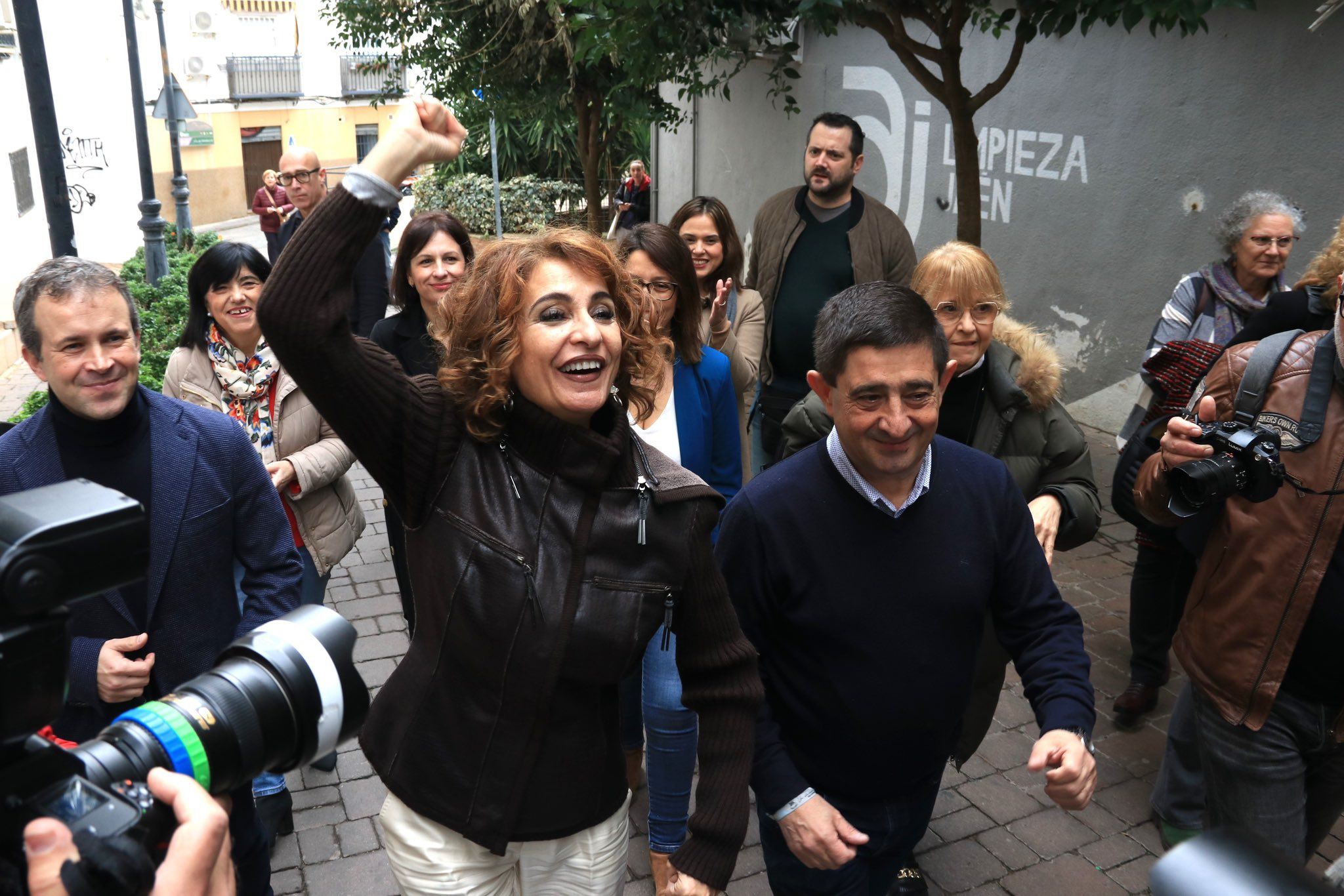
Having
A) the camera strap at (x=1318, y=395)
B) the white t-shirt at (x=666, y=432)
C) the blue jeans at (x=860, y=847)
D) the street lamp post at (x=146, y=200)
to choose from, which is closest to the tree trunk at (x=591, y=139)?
the street lamp post at (x=146, y=200)

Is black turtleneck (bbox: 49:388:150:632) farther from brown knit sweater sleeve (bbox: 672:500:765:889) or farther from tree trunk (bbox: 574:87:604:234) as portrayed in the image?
tree trunk (bbox: 574:87:604:234)

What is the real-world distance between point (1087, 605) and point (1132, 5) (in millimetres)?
2909

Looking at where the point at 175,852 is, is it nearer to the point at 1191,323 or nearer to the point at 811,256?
the point at 811,256

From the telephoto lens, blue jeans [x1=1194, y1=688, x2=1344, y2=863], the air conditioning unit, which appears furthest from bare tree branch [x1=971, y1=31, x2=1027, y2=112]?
the air conditioning unit

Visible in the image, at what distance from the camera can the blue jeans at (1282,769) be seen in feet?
9.58

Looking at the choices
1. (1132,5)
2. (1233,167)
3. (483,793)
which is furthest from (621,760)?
(1233,167)

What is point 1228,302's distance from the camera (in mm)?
5008

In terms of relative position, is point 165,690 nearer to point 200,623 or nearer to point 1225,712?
point 200,623

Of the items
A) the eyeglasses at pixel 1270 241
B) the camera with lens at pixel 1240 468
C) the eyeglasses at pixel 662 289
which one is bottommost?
the camera with lens at pixel 1240 468

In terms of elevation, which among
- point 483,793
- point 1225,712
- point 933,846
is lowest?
point 933,846

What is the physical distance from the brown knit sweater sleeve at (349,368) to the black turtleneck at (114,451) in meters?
0.97

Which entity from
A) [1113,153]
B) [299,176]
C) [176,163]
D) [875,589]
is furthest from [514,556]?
[176,163]

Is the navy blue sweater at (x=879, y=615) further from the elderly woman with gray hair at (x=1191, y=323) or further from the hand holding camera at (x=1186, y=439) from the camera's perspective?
the elderly woman with gray hair at (x=1191, y=323)

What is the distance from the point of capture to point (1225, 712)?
299 centimetres
